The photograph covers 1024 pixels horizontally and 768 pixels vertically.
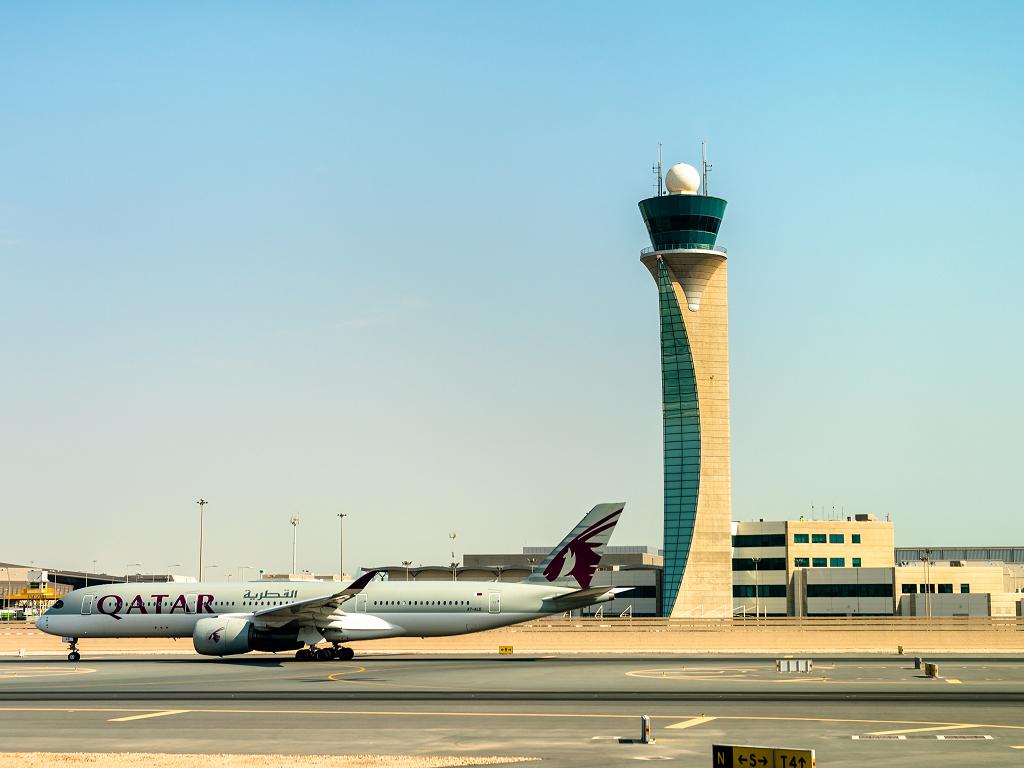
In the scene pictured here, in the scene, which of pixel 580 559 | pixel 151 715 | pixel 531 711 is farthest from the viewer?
pixel 580 559

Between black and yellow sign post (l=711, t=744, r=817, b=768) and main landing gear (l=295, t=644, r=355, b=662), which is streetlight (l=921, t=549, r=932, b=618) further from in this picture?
black and yellow sign post (l=711, t=744, r=817, b=768)

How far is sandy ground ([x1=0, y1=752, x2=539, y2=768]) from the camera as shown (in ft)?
92.0

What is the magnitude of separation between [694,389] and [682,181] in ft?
76.0

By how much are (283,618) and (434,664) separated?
29.1 ft

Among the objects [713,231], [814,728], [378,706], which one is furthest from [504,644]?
[713,231]

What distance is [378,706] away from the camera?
136 ft

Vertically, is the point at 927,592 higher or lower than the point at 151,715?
lower

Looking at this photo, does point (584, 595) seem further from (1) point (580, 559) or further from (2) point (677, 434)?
(2) point (677, 434)

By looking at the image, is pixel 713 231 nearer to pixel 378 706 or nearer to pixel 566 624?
pixel 566 624

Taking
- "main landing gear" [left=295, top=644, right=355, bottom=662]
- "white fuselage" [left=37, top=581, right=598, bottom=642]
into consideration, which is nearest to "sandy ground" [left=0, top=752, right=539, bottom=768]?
"white fuselage" [left=37, top=581, right=598, bottom=642]

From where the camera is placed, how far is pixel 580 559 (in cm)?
6994

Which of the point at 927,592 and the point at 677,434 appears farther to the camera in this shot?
the point at 677,434

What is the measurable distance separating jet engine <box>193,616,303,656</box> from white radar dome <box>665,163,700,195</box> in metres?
80.3

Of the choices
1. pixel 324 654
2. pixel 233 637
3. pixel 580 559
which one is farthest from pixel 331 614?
pixel 580 559
